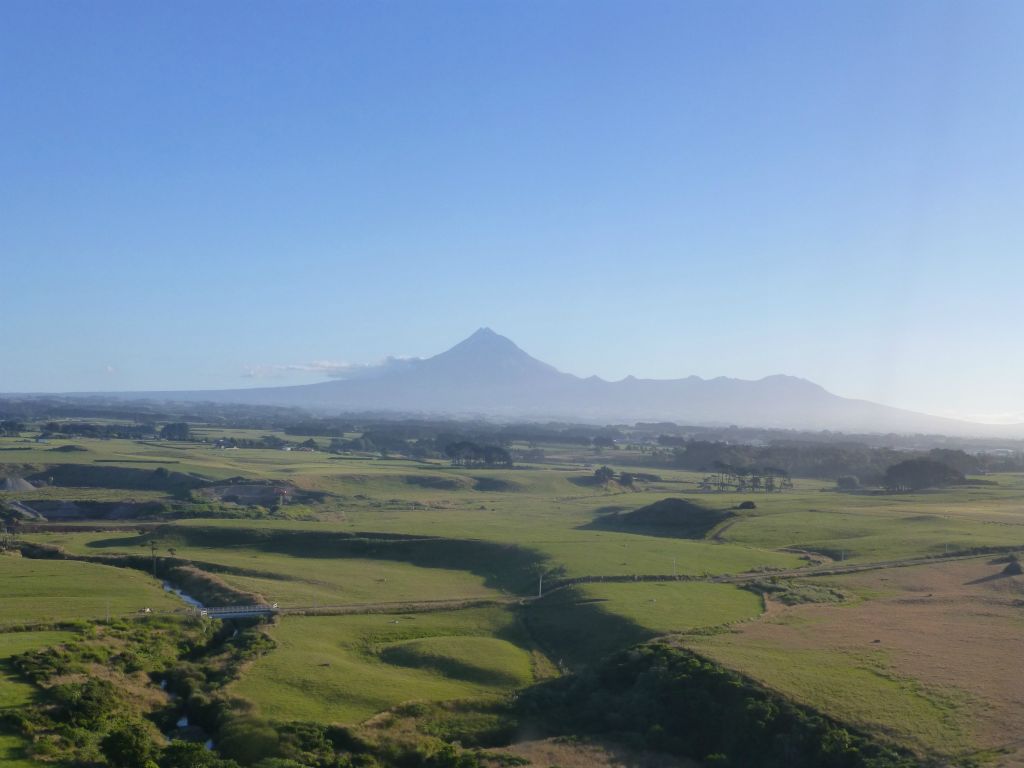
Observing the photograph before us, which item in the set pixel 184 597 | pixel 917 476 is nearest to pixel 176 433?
pixel 917 476

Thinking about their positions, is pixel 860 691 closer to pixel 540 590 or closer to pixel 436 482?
pixel 540 590

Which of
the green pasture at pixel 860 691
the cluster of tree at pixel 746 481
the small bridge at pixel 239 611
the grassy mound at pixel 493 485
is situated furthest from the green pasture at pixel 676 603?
the cluster of tree at pixel 746 481

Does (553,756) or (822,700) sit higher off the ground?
(822,700)

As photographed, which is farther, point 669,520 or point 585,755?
point 669,520

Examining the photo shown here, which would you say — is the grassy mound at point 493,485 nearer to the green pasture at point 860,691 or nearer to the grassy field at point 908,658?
the grassy field at point 908,658

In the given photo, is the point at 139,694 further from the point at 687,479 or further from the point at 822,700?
the point at 687,479

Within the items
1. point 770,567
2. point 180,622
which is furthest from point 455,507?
point 180,622

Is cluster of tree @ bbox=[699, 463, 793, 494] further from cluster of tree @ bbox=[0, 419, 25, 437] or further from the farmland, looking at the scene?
cluster of tree @ bbox=[0, 419, 25, 437]
